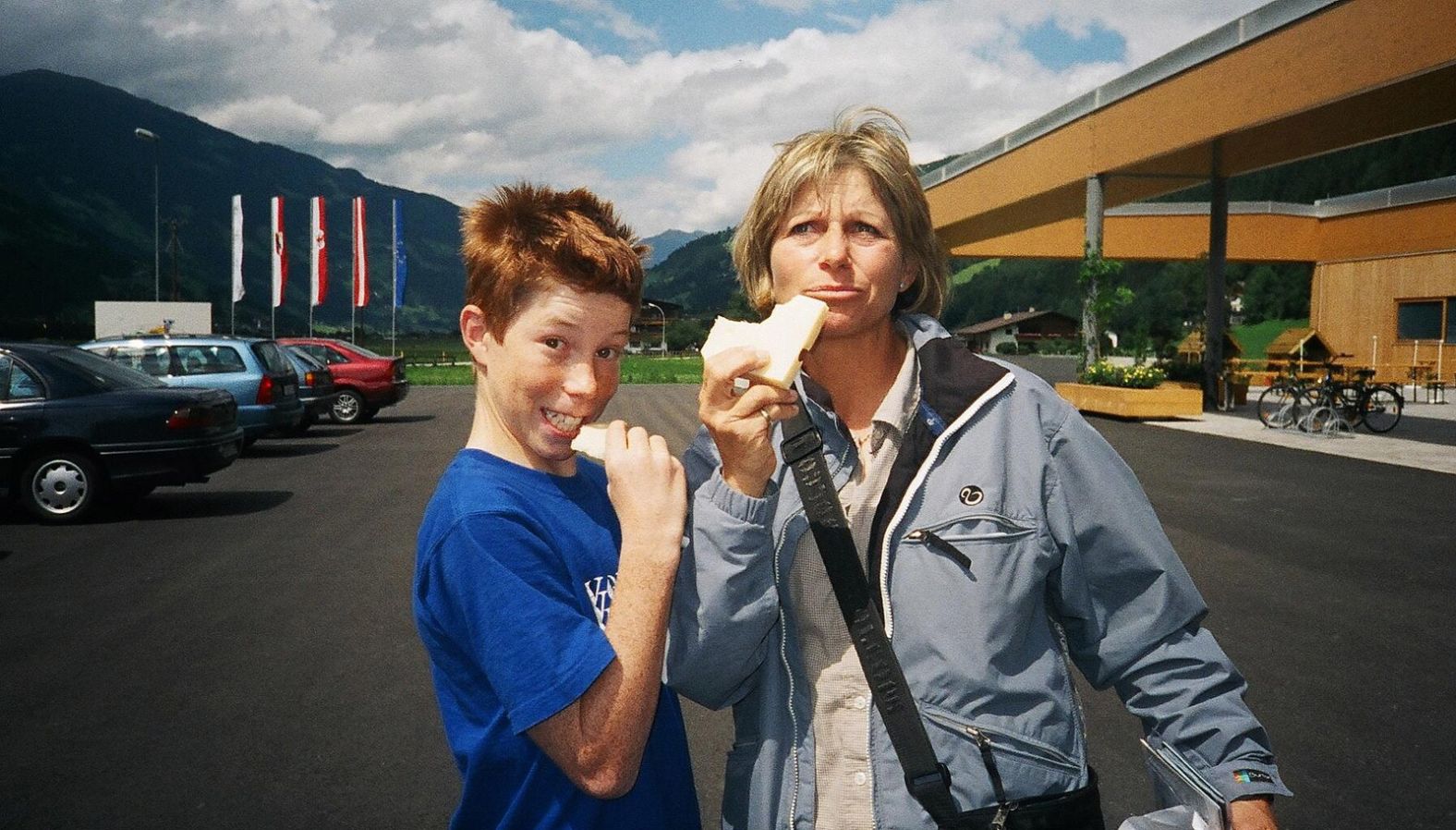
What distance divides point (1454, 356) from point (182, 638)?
122 feet

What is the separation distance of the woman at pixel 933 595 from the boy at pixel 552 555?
15cm

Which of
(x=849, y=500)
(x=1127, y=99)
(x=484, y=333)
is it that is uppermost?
(x=1127, y=99)

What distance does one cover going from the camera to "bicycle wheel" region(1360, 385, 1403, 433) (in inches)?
720

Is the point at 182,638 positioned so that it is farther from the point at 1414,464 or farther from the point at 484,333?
the point at 1414,464

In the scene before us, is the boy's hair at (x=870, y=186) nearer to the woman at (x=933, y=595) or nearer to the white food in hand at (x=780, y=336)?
the woman at (x=933, y=595)

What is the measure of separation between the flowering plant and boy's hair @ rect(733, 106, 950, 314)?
2099cm

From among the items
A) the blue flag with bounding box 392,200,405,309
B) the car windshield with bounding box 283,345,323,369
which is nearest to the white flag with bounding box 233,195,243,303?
the blue flag with bounding box 392,200,405,309

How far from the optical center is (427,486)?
1184 cm

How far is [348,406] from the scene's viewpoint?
2100 cm

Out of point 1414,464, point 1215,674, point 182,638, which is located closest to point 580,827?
point 1215,674

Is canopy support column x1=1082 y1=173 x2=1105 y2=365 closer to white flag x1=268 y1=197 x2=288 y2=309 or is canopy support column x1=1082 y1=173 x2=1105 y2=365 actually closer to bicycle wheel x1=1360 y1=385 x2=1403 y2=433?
bicycle wheel x1=1360 y1=385 x2=1403 y2=433

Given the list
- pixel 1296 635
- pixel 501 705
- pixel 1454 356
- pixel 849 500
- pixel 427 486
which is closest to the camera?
pixel 501 705

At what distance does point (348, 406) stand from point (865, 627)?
2103cm

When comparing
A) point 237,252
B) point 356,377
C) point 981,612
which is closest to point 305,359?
point 356,377
